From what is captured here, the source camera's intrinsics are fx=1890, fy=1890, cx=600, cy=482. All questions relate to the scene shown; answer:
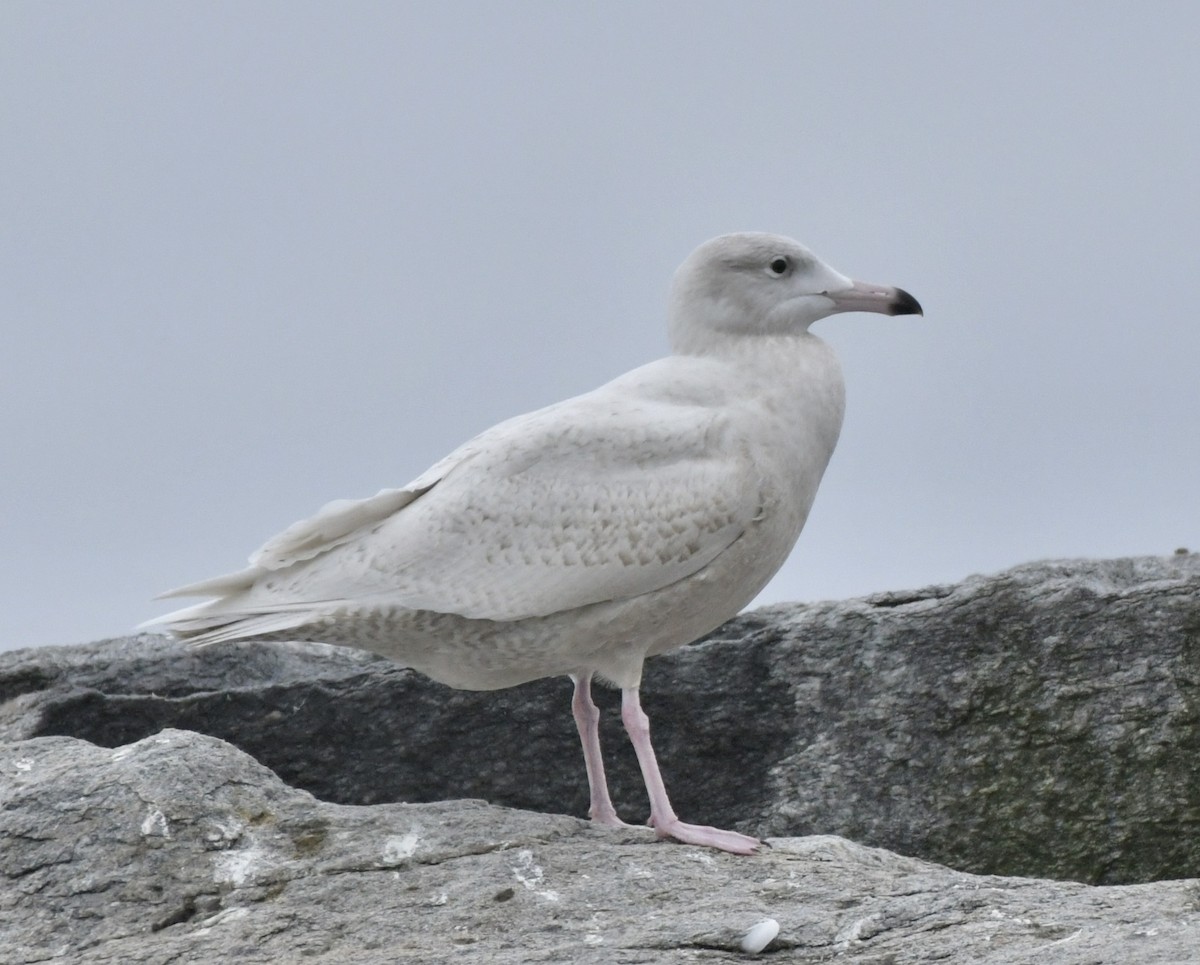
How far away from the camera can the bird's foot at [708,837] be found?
738 cm

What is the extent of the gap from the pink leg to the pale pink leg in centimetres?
43

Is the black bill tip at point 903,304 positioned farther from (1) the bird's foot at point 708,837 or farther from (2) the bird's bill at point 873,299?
(1) the bird's foot at point 708,837

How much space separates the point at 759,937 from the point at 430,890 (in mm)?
1288

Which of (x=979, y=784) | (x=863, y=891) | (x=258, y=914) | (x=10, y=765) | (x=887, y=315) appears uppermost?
(x=887, y=315)

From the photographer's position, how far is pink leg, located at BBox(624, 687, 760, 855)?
743 cm

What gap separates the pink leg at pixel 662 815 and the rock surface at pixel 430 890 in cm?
8

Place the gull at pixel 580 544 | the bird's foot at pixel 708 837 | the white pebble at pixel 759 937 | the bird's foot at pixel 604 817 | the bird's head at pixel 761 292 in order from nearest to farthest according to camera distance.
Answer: the white pebble at pixel 759 937, the bird's foot at pixel 708 837, the gull at pixel 580 544, the bird's foot at pixel 604 817, the bird's head at pixel 761 292

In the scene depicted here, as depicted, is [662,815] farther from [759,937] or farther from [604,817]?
[759,937]

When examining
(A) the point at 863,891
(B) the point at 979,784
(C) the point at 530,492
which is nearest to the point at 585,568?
(C) the point at 530,492

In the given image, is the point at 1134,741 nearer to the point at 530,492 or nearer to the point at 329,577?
the point at 530,492

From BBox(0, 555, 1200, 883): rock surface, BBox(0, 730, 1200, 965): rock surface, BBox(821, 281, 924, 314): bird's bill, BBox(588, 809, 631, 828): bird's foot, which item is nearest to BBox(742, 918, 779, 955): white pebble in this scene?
BBox(0, 730, 1200, 965): rock surface

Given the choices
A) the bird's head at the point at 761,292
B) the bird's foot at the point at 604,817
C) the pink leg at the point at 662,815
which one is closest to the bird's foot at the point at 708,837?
the pink leg at the point at 662,815

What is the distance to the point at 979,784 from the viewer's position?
9.54 meters

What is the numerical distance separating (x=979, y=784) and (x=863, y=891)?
296 centimetres
